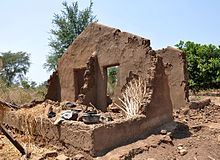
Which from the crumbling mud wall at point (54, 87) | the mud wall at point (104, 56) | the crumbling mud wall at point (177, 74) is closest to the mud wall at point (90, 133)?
the mud wall at point (104, 56)

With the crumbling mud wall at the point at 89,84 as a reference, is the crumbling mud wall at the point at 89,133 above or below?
below

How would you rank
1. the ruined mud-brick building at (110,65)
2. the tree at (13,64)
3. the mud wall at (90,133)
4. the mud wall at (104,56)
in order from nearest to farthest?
the mud wall at (90,133) < the ruined mud-brick building at (110,65) < the mud wall at (104,56) < the tree at (13,64)

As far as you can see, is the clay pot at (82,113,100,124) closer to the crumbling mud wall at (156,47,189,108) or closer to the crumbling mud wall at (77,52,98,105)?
the crumbling mud wall at (77,52,98,105)

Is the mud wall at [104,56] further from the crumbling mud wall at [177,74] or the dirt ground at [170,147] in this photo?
the crumbling mud wall at [177,74]

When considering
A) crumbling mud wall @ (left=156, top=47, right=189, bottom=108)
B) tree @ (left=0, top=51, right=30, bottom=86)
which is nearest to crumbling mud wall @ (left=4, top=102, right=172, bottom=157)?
crumbling mud wall @ (left=156, top=47, right=189, bottom=108)

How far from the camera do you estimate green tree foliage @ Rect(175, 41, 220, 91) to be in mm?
12196

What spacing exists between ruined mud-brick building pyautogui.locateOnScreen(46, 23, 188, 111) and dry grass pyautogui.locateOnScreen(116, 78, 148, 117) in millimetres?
216

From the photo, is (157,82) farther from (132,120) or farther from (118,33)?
(118,33)

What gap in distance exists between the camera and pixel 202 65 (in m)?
12.2

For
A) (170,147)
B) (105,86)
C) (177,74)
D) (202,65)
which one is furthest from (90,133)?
(202,65)

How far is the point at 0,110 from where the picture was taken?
2.97m

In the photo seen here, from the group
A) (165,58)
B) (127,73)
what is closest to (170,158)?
(127,73)

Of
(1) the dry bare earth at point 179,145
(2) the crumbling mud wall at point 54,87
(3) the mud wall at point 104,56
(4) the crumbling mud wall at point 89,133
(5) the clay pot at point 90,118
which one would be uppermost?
(3) the mud wall at point 104,56

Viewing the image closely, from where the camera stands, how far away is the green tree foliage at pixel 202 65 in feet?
40.0
